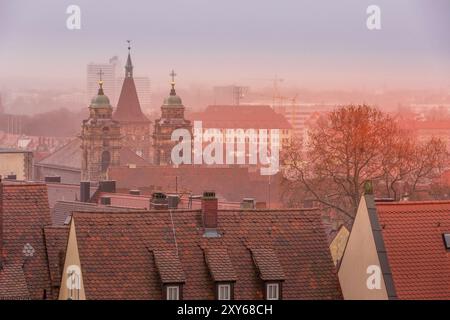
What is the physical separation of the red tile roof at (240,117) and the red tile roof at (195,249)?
99.7 meters

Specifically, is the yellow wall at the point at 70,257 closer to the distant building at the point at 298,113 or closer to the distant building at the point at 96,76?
the distant building at the point at 298,113

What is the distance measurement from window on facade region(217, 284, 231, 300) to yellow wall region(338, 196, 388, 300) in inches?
89.2

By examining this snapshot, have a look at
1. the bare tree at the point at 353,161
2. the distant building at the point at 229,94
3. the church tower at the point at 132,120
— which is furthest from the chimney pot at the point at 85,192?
→ the church tower at the point at 132,120

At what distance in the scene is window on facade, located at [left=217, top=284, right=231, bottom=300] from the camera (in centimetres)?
3353

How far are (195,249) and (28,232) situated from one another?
14.4ft

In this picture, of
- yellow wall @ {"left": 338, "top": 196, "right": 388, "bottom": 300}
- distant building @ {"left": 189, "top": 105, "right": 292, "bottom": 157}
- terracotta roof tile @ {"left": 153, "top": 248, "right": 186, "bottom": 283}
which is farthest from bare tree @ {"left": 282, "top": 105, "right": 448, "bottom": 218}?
distant building @ {"left": 189, "top": 105, "right": 292, "bottom": 157}

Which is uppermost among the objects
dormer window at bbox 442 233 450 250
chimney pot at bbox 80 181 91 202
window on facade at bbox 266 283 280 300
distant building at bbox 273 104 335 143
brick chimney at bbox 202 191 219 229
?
distant building at bbox 273 104 335 143

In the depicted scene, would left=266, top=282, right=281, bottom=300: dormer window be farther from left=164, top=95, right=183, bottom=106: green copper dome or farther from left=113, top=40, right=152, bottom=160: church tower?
left=113, top=40, right=152, bottom=160: church tower

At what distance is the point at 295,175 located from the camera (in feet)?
250

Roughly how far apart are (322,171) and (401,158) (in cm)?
570

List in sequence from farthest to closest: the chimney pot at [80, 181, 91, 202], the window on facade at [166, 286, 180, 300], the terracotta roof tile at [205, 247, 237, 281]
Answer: the chimney pot at [80, 181, 91, 202], the terracotta roof tile at [205, 247, 237, 281], the window on facade at [166, 286, 180, 300]

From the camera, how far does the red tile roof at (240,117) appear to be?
449ft

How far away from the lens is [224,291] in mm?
33656
